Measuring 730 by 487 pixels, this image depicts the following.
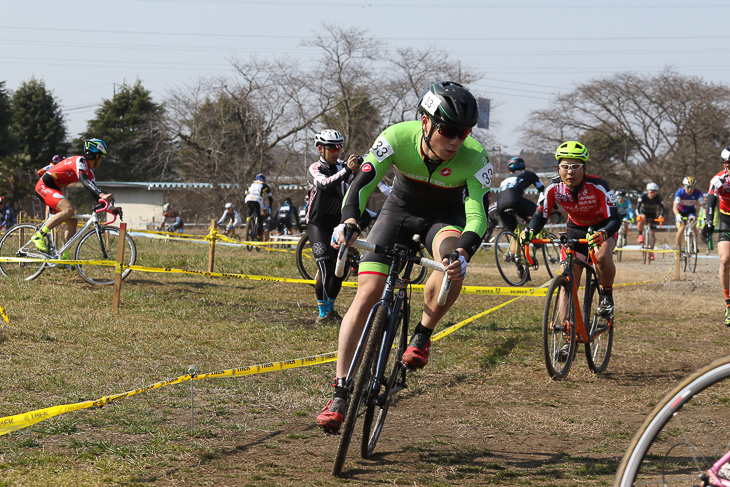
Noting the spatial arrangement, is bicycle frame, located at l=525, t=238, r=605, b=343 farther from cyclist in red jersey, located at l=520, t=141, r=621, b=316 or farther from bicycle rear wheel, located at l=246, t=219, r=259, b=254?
bicycle rear wheel, located at l=246, t=219, r=259, b=254

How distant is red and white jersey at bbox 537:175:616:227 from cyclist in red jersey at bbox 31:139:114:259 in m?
6.64

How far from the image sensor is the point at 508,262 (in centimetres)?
1441

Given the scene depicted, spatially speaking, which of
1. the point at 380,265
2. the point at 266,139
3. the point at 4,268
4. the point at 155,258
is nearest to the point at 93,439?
the point at 380,265

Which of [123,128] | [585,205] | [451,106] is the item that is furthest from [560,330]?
[123,128]

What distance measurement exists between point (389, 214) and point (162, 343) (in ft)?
11.8

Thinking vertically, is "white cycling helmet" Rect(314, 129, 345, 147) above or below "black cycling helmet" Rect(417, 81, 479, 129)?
above

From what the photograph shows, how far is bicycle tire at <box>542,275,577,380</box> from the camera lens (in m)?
7.03

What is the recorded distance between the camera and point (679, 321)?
10.9 meters

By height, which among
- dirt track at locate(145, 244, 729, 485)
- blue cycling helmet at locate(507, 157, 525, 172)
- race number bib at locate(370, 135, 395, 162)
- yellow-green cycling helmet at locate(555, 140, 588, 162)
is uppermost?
blue cycling helmet at locate(507, 157, 525, 172)

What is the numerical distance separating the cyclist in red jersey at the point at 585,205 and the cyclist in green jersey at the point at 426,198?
8.28 ft

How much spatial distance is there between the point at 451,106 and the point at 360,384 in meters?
1.77

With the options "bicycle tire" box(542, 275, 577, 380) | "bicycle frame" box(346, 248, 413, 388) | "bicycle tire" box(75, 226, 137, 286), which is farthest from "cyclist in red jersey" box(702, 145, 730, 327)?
"bicycle tire" box(75, 226, 137, 286)

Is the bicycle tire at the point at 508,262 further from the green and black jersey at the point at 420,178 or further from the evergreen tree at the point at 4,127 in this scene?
the evergreen tree at the point at 4,127

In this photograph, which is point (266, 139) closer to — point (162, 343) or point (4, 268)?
point (4, 268)
